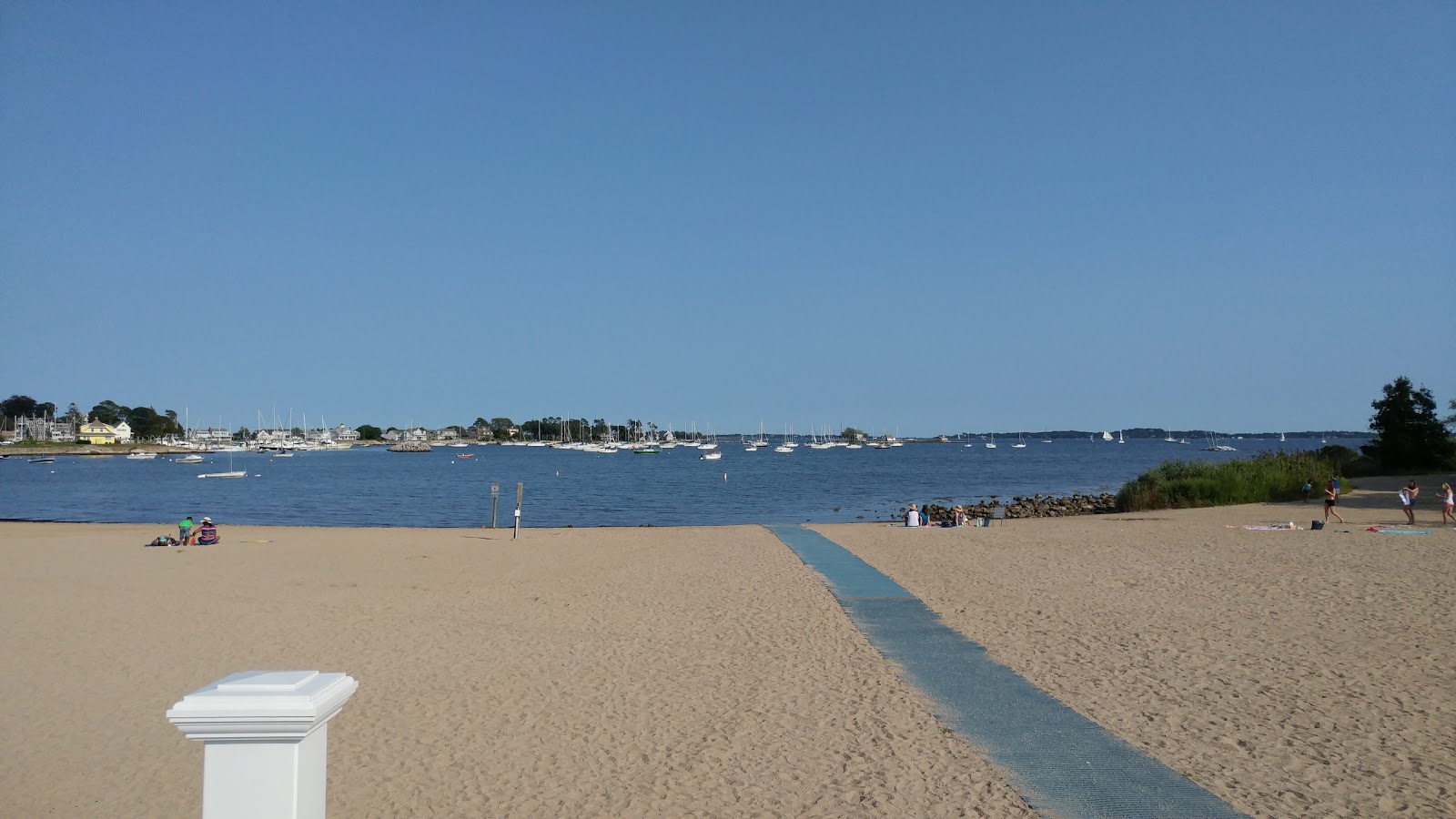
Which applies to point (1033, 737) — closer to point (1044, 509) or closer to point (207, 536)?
point (207, 536)

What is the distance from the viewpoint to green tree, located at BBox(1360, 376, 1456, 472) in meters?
42.7

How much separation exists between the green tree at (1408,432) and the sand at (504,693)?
4029 centimetres

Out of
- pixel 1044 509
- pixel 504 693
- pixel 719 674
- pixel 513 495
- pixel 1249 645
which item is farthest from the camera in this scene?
pixel 513 495

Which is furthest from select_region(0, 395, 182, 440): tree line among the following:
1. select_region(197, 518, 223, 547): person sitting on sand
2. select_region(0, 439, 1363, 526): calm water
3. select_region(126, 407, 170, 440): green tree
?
select_region(197, 518, 223, 547): person sitting on sand

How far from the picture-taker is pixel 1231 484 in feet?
108

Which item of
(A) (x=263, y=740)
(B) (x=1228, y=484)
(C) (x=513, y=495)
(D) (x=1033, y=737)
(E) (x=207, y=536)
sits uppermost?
(A) (x=263, y=740)

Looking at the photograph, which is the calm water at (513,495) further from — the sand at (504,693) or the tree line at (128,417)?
the tree line at (128,417)

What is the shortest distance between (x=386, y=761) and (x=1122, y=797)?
5353 millimetres

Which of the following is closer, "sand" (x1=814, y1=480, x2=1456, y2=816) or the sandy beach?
the sandy beach

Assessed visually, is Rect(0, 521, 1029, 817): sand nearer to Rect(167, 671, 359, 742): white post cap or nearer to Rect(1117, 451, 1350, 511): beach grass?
Rect(167, 671, 359, 742): white post cap

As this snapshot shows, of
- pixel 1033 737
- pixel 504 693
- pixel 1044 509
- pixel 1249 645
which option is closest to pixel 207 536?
pixel 504 693

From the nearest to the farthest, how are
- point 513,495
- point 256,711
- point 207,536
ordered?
point 256,711 < point 207,536 < point 513,495

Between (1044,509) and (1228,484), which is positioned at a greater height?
(1228,484)

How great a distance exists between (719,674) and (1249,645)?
243 inches
